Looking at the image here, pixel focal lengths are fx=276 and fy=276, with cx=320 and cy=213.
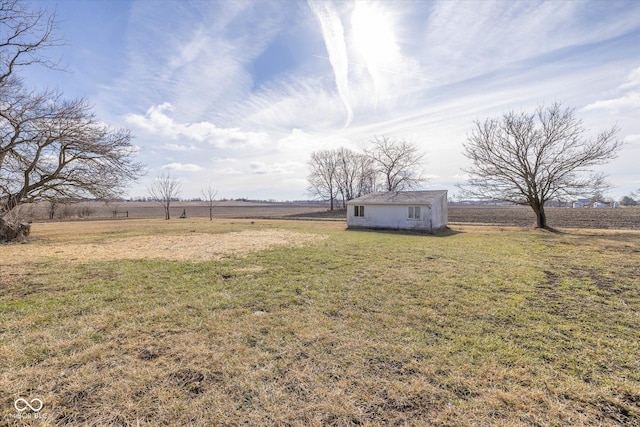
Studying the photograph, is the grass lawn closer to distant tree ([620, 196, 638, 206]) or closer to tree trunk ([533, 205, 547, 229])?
Result: tree trunk ([533, 205, 547, 229])

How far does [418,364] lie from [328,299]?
2311 millimetres

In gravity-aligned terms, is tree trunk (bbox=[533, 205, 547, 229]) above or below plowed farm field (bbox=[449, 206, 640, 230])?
above

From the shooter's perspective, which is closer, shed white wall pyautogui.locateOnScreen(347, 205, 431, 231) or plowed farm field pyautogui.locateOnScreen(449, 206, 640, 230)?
shed white wall pyautogui.locateOnScreen(347, 205, 431, 231)

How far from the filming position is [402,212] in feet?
65.7

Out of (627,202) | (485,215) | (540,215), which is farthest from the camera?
(627,202)

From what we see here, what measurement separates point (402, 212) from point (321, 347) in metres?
17.7

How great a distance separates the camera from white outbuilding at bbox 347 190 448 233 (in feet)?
63.4

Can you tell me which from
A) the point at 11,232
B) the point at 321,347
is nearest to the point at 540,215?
the point at 321,347

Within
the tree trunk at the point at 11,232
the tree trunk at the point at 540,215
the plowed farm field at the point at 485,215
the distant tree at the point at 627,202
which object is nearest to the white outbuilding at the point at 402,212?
the tree trunk at the point at 540,215

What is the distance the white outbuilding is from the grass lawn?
12.3 meters

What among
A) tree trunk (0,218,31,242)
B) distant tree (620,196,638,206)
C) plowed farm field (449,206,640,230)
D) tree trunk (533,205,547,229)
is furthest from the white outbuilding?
distant tree (620,196,638,206)

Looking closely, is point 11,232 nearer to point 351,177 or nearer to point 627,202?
point 351,177

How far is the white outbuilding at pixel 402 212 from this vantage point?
63.4 ft

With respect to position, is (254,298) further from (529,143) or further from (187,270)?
(529,143)
